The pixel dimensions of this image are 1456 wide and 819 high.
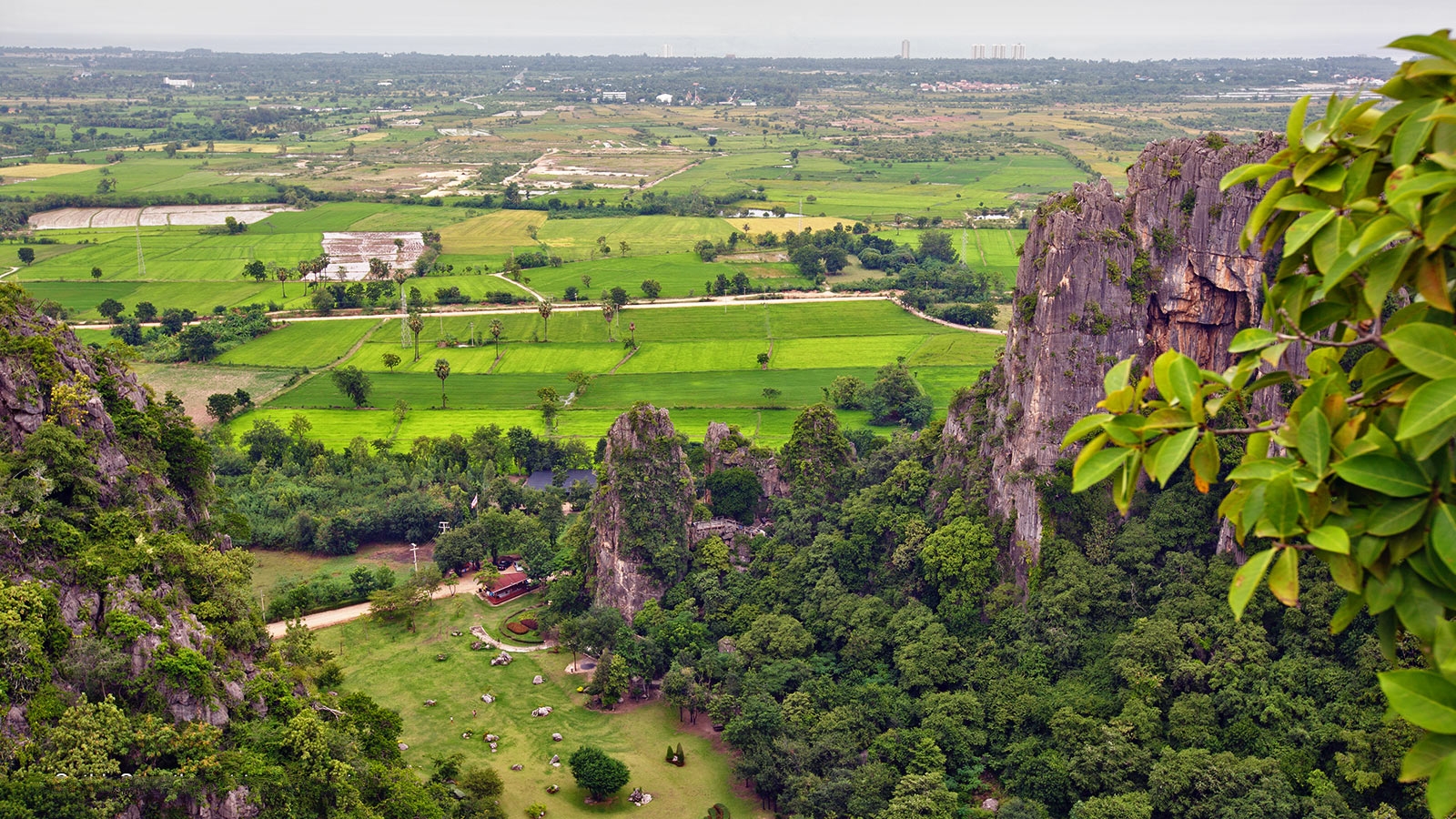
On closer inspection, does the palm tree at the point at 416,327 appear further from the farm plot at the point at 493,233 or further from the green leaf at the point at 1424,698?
the green leaf at the point at 1424,698

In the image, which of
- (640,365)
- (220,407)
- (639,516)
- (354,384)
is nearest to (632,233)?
(640,365)

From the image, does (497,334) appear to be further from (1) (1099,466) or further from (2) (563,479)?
(1) (1099,466)

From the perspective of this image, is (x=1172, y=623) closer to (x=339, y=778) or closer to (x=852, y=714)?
(x=852, y=714)

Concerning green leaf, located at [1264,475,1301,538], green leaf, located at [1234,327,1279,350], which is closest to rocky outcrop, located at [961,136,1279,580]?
green leaf, located at [1234,327,1279,350]

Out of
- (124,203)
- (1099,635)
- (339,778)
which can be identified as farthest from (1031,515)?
(124,203)

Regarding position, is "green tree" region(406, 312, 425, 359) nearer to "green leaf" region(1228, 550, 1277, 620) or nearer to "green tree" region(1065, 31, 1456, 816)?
"green tree" region(1065, 31, 1456, 816)

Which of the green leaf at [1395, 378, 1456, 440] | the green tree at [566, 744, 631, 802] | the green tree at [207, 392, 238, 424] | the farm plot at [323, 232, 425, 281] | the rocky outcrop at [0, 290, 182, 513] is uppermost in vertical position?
the green leaf at [1395, 378, 1456, 440]
